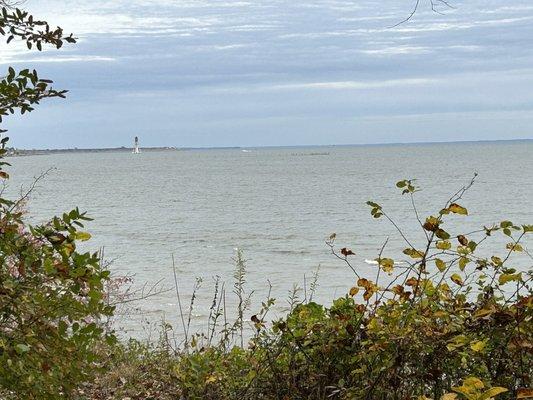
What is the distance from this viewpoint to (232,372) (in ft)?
18.1

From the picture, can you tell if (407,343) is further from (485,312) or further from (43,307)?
(43,307)

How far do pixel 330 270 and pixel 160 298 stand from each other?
5277 millimetres

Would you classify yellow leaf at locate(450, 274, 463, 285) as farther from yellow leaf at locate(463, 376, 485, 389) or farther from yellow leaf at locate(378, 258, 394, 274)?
yellow leaf at locate(463, 376, 485, 389)

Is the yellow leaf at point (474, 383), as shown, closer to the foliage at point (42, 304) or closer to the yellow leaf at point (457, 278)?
the foliage at point (42, 304)

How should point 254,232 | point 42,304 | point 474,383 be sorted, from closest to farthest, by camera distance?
point 474,383
point 42,304
point 254,232

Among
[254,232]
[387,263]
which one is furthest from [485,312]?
[254,232]

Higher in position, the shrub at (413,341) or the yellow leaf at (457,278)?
the yellow leaf at (457,278)

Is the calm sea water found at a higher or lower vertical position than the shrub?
lower

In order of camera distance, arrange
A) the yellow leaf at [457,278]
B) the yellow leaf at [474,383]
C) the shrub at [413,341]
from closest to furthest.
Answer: the yellow leaf at [474,383], the shrub at [413,341], the yellow leaf at [457,278]

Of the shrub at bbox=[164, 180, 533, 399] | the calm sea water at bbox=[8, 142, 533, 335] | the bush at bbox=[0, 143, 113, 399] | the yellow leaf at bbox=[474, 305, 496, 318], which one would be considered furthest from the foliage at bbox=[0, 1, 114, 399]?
the calm sea water at bbox=[8, 142, 533, 335]

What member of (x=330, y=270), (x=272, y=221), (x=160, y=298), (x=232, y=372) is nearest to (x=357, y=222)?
(x=272, y=221)

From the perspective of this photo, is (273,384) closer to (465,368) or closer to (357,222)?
(465,368)

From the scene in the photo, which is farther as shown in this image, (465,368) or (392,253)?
(392,253)

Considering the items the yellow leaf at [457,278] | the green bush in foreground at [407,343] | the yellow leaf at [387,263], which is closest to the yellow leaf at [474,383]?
the green bush in foreground at [407,343]
